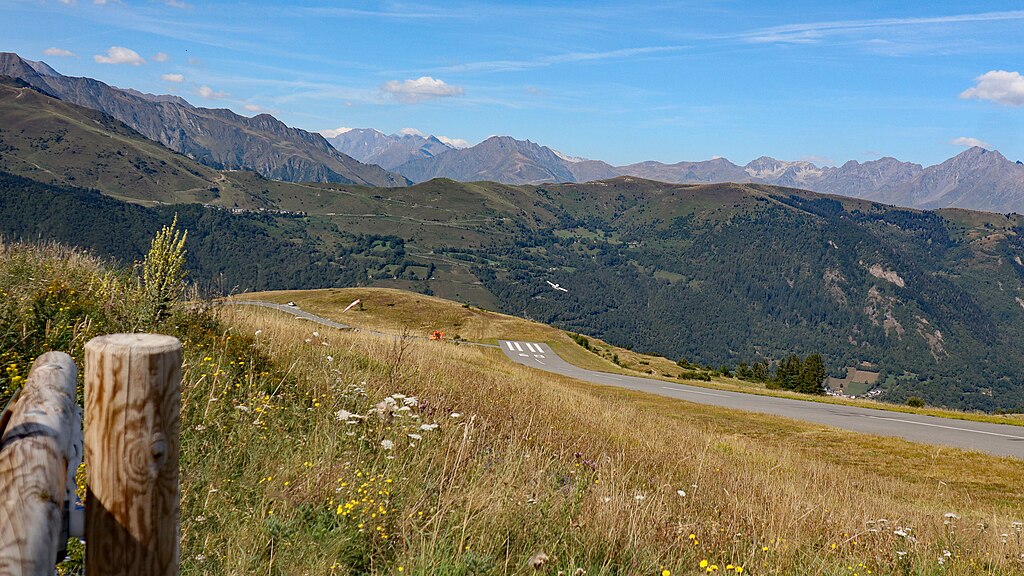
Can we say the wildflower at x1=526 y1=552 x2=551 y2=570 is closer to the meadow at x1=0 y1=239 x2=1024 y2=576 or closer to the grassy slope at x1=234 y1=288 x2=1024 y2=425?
the meadow at x1=0 y1=239 x2=1024 y2=576

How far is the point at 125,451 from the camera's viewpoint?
5.90 ft

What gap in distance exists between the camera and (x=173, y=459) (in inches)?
75.4

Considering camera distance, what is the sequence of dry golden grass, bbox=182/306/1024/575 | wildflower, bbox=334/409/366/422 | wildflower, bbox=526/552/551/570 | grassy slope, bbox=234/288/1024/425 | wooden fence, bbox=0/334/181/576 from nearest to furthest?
wooden fence, bbox=0/334/181/576, wildflower, bbox=526/552/551/570, dry golden grass, bbox=182/306/1024/575, wildflower, bbox=334/409/366/422, grassy slope, bbox=234/288/1024/425

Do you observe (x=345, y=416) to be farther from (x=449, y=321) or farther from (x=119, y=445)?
(x=449, y=321)

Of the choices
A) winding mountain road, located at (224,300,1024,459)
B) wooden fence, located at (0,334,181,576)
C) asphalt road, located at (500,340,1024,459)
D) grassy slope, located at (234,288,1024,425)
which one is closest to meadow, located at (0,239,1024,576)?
wooden fence, located at (0,334,181,576)

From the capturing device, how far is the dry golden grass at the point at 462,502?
13.1 ft

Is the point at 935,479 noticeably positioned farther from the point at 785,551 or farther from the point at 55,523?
the point at 55,523

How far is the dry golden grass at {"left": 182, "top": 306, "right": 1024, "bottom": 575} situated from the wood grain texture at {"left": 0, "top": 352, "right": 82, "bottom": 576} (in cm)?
198

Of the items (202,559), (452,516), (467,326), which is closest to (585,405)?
(452,516)

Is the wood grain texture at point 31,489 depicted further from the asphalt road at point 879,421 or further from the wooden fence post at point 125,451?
the asphalt road at point 879,421

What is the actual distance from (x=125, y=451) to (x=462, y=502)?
3.21 meters

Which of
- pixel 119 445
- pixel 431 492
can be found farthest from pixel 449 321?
pixel 119 445

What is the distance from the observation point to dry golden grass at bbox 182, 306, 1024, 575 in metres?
3.99

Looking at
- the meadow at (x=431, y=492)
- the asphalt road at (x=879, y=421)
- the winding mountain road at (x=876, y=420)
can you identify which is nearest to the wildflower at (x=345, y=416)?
the meadow at (x=431, y=492)
